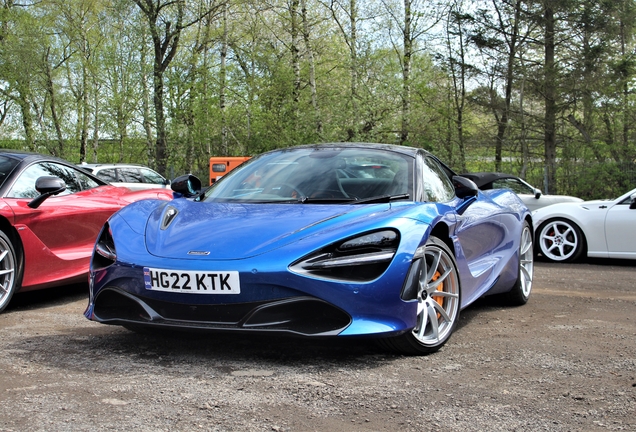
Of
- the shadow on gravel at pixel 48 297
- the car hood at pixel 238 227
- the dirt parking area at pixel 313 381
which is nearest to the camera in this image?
the dirt parking area at pixel 313 381

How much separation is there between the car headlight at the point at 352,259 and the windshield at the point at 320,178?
0.63 metres

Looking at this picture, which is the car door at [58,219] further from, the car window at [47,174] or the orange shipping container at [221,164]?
the orange shipping container at [221,164]

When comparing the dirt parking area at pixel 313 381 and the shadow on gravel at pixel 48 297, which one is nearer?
the dirt parking area at pixel 313 381

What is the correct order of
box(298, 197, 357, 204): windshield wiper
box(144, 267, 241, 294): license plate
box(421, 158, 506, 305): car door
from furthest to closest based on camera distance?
1. box(421, 158, 506, 305): car door
2. box(298, 197, 357, 204): windshield wiper
3. box(144, 267, 241, 294): license plate

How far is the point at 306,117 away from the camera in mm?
23703

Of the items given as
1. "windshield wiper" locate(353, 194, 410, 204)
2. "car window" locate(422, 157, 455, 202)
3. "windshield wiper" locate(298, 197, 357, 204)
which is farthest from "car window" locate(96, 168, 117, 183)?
"windshield wiper" locate(353, 194, 410, 204)

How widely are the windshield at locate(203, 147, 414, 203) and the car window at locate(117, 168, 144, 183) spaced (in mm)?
12740

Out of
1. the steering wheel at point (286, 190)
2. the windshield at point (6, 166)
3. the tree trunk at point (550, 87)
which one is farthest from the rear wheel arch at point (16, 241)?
the tree trunk at point (550, 87)

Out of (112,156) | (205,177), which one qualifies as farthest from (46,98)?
(205,177)

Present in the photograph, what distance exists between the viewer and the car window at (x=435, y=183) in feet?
15.2

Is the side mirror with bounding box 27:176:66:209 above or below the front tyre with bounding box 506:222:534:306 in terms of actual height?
→ above

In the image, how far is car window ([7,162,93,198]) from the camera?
5.68m

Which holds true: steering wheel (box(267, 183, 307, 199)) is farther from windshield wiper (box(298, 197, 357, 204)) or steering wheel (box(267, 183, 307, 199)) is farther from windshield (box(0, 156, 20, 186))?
windshield (box(0, 156, 20, 186))

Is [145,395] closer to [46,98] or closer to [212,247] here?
[212,247]
